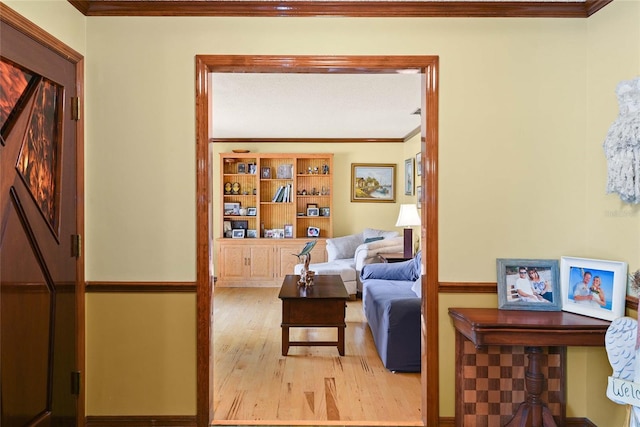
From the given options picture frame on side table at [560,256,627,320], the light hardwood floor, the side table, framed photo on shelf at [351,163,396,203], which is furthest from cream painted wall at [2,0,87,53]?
framed photo on shelf at [351,163,396,203]

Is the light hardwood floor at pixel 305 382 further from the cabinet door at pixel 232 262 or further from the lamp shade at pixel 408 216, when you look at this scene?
the cabinet door at pixel 232 262

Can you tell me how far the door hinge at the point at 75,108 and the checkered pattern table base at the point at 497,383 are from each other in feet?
7.68

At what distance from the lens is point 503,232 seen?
2.43m

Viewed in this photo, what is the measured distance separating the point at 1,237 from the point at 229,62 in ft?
4.41

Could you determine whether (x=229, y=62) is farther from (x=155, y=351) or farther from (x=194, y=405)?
(x=194, y=405)

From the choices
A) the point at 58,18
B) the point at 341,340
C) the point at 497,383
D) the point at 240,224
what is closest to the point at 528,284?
the point at 497,383

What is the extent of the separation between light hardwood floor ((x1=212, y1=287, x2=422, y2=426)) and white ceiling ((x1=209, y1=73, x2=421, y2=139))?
2.07 metres

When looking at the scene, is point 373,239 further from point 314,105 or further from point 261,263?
point 314,105

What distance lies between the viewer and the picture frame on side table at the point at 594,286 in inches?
84.4

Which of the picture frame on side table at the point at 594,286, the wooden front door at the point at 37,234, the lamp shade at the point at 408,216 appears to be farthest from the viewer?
the lamp shade at the point at 408,216

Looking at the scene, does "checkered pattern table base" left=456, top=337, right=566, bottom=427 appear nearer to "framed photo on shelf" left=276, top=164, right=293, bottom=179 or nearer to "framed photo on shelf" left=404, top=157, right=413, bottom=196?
"framed photo on shelf" left=404, top=157, right=413, bottom=196

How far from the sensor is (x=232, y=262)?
23.7 ft

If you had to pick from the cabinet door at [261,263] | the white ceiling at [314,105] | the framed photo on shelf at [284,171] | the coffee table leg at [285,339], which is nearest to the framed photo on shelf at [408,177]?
the white ceiling at [314,105]

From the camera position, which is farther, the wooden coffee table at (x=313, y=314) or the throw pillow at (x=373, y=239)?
the throw pillow at (x=373, y=239)
